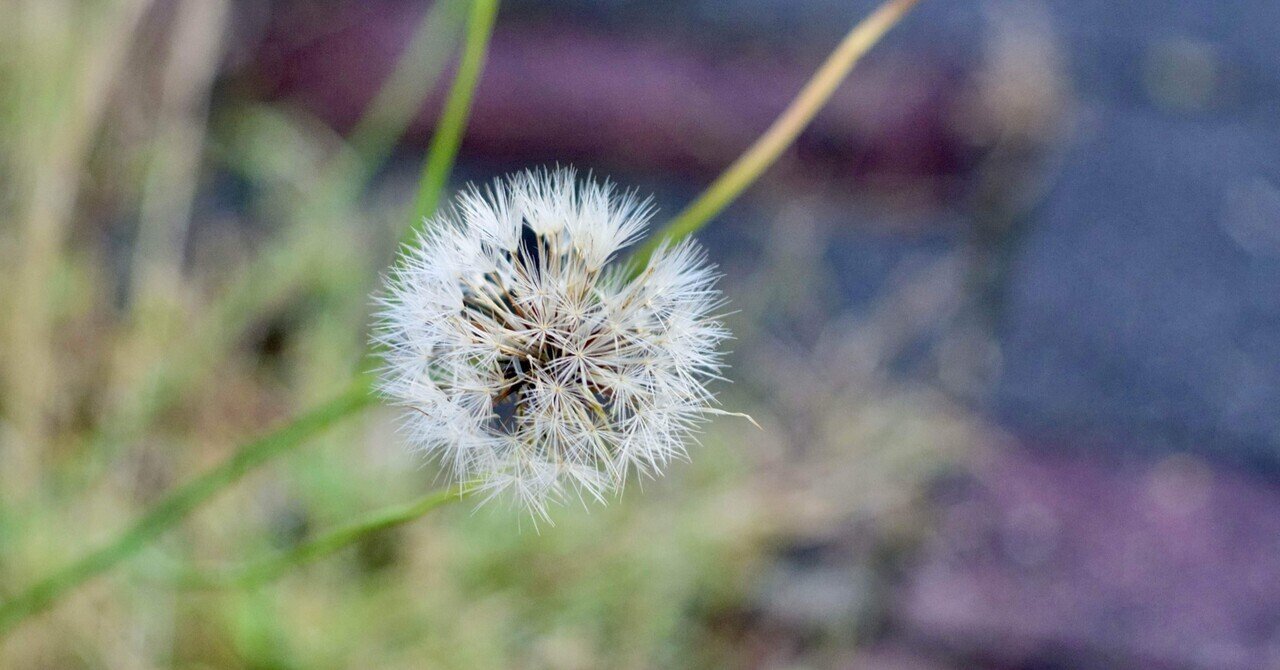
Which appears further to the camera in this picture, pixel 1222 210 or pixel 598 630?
pixel 1222 210

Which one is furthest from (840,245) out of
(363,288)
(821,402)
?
(363,288)

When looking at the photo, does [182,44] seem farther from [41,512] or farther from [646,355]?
[646,355]

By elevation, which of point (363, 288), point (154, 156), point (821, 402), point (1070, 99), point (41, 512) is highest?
point (1070, 99)

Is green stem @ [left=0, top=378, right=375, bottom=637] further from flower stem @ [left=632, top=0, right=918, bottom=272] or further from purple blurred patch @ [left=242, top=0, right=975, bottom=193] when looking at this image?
purple blurred patch @ [left=242, top=0, right=975, bottom=193]

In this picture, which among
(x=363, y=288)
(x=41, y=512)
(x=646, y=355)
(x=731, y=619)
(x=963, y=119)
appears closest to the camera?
(x=646, y=355)

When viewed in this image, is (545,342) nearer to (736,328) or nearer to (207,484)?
(207,484)

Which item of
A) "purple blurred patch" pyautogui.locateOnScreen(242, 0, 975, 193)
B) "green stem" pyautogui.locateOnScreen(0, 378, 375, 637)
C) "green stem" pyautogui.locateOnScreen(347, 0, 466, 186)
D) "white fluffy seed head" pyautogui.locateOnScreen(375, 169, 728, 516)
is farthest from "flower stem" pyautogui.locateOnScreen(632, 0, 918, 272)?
"purple blurred patch" pyautogui.locateOnScreen(242, 0, 975, 193)
